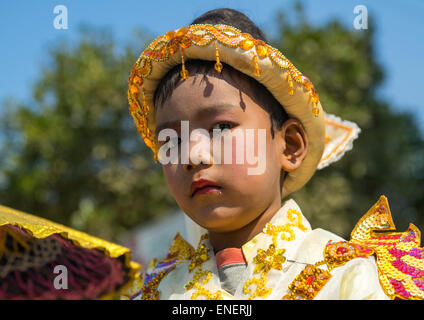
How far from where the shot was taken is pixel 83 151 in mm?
11281

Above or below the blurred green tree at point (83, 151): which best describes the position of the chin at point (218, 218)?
below

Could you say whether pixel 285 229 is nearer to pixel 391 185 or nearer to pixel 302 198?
pixel 302 198

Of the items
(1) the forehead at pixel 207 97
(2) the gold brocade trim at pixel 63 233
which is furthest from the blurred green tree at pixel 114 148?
(1) the forehead at pixel 207 97

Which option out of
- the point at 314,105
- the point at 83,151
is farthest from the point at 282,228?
the point at 83,151

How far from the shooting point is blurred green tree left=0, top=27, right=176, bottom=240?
10805 millimetres

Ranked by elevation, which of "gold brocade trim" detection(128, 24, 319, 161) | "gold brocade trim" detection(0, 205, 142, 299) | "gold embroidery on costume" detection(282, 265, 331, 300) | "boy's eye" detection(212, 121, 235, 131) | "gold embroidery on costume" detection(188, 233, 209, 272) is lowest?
"gold embroidery on costume" detection(282, 265, 331, 300)

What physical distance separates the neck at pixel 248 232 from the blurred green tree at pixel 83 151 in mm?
8928

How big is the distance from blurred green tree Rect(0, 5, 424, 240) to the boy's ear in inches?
335

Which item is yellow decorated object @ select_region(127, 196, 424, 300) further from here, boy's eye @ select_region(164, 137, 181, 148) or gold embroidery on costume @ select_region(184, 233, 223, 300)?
boy's eye @ select_region(164, 137, 181, 148)

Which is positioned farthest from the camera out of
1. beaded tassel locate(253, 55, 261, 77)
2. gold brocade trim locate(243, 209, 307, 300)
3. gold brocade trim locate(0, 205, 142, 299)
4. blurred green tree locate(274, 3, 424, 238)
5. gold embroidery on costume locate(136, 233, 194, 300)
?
blurred green tree locate(274, 3, 424, 238)

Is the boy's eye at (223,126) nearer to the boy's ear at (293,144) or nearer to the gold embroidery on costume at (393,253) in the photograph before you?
the boy's ear at (293,144)

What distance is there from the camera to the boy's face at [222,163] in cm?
168

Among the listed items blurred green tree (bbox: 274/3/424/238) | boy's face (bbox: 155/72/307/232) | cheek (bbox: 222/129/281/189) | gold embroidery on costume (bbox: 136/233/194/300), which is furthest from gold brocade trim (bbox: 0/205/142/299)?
blurred green tree (bbox: 274/3/424/238)

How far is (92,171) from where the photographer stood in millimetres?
11477
